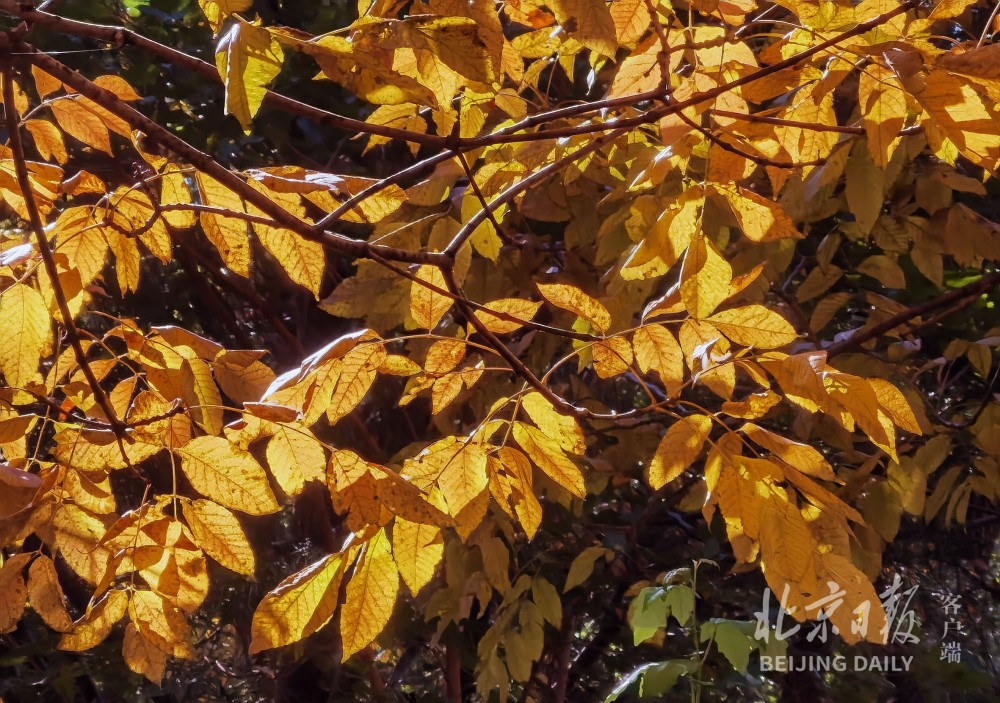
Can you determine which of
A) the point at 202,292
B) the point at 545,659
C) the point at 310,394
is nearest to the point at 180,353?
the point at 310,394

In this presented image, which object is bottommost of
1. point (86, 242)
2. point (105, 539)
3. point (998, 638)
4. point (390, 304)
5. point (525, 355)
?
point (998, 638)

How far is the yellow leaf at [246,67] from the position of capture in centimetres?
60

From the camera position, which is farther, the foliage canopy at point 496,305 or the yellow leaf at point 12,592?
the yellow leaf at point 12,592

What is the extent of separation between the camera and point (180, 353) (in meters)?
0.94

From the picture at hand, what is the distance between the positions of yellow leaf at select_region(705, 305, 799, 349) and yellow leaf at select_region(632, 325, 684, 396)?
4cm

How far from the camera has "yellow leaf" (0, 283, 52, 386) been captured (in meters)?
0.84

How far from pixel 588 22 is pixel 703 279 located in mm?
217

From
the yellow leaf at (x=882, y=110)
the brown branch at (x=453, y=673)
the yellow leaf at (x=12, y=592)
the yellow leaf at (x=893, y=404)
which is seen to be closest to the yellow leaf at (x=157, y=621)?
the yellow leaf at (x=12, y=592)

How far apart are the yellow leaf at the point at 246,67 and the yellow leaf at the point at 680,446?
0.43 metres

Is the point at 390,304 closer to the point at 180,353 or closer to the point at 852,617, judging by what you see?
the point at 180,353

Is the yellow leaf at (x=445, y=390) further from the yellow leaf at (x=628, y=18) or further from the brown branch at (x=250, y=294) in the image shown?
the brown branch at (x=250, y=294)

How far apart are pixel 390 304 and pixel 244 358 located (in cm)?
60

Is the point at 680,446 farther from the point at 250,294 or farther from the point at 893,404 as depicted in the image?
the point at 250,294

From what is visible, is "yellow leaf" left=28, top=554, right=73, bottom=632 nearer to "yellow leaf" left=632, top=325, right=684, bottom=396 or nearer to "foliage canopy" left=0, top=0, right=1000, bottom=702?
"foliage canopy" left=0, top=0, right=1000, bottom=702
